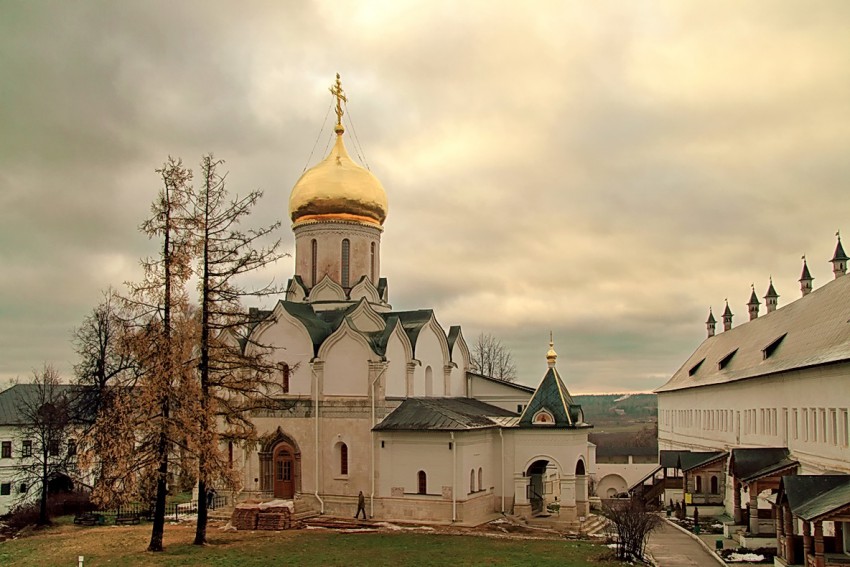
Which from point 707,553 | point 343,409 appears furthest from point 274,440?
point 707,553

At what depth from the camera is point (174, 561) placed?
756 inches

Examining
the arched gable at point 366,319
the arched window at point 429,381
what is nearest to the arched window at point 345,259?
the arched gable at point 366,319

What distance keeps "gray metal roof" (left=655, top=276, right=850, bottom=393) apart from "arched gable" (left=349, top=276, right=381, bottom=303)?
1419cm

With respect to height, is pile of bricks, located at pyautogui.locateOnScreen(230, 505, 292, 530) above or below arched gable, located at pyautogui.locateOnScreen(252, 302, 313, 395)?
below

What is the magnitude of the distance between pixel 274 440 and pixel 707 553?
14.8m

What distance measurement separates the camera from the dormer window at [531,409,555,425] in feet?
90.8

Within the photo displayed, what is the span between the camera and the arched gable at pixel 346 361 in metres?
28.4

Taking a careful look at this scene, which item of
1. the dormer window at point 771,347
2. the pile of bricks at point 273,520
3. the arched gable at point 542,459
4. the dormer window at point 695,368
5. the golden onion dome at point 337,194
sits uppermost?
the golden onion dome at point 337,194

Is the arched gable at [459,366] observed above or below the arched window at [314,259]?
below

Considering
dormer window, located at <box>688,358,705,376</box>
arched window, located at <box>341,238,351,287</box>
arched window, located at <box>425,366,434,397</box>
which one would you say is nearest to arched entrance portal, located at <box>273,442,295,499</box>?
arched window, located at <box>425,366,434,397</box>

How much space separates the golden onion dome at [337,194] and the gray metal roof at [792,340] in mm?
15485

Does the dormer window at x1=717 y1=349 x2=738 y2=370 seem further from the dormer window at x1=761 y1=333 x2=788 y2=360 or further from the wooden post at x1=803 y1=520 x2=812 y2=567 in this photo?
the wooden post at x1=803 y1=520 x2=812 y2=567

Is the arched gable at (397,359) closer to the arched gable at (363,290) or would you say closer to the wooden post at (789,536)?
the arched gable at (363,290)

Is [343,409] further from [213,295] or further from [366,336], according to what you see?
[213,295]
